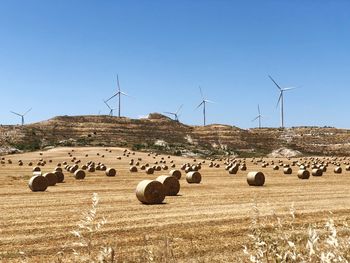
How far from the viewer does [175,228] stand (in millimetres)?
18547

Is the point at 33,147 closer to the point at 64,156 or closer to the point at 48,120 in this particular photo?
the point at 64,156

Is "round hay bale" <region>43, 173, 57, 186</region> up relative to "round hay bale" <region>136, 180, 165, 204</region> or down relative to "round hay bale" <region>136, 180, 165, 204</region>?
up

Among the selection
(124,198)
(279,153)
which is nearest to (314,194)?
(124,198)

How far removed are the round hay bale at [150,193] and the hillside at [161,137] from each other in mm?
114176

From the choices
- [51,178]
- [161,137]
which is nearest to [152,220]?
[51,178]

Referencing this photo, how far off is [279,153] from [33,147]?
248 feet

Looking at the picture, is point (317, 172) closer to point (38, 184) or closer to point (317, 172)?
point (317, 172)

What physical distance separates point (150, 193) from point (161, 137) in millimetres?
143811

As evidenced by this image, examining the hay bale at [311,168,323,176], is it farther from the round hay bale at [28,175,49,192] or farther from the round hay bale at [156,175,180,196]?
the round hay bale at [28,175,49,192]

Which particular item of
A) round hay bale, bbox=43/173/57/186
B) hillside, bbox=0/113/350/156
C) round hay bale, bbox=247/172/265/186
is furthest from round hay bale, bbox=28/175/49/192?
hillside, bbox=0/113/350/156

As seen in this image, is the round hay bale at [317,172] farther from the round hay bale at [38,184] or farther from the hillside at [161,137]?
the hillside at [161,137]

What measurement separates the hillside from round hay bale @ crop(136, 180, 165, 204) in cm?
11418

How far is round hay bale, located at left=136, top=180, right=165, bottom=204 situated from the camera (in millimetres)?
26953

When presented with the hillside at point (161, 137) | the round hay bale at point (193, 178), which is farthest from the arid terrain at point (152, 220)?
the hillside at point (161, 137)
